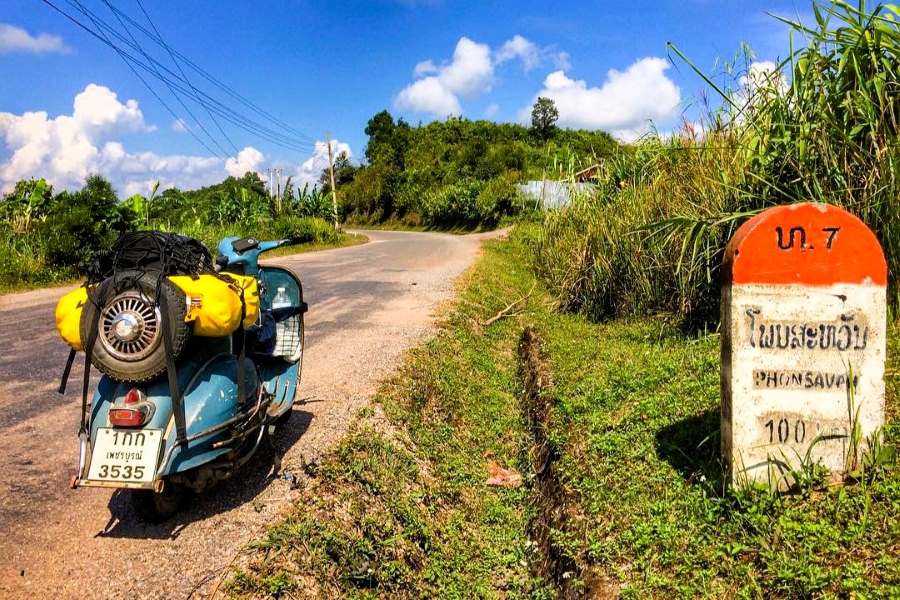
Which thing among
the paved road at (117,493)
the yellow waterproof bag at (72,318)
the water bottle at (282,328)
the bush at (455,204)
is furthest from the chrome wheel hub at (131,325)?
the bush at (455,204)

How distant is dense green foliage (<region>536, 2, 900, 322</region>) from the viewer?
3.91 meters

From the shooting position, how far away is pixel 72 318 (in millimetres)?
2719

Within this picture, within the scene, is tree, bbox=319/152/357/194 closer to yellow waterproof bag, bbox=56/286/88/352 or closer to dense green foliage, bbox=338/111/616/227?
dense green foliage, bbox=338/111/616/227

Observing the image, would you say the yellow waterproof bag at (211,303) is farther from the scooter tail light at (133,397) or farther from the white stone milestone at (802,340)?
the white stone milestone at (802,340)

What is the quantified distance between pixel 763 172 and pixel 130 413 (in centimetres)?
442

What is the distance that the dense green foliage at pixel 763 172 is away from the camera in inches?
154

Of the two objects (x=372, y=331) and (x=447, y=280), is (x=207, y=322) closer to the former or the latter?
(x=372, y=331)

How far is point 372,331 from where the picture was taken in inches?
291

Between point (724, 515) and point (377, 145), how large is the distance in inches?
2557

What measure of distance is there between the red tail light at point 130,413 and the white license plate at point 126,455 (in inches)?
1.7

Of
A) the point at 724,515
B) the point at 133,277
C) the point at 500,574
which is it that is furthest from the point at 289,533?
the point at 724,515

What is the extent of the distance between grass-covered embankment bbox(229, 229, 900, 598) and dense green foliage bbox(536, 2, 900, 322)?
2.93 feet

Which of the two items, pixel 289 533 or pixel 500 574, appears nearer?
pixel 289 533

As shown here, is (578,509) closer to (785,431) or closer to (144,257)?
(785,431)
